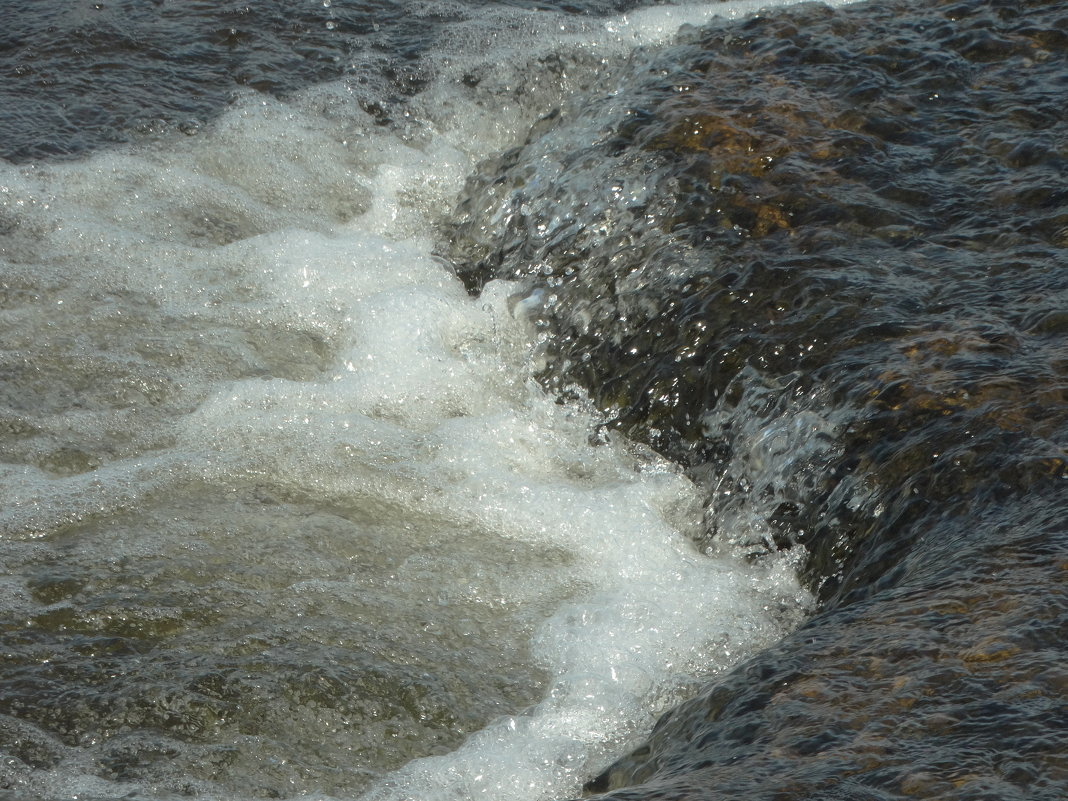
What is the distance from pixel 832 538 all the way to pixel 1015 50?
8.47 ft

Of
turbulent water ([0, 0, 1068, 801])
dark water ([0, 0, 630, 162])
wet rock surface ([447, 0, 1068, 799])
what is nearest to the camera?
wet rock surface ([447, 0, 1068, 799])

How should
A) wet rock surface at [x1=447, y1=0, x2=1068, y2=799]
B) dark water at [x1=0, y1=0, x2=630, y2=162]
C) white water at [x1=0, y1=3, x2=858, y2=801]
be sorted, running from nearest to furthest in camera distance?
1. wet rock surface at [x1=447, y1=0, x2=1068, y2=799]
2. white water at [x1=0, y1=3, x2=858, y2=801]
3. dark water at [x1=0, y1=0, x2=630, y2=162]

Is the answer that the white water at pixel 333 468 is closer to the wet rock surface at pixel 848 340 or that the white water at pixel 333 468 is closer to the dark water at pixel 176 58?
the wet rock surface at pixel 848 340

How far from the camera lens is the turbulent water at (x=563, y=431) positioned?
238cm

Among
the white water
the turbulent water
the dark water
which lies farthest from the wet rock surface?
the dark water

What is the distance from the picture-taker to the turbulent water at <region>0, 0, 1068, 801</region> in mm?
2385

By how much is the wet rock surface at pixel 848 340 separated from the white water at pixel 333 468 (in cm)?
22

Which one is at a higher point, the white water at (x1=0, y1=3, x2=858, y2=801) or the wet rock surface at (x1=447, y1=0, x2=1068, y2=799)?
the wet rock surface at (x1=447, y1=0, x2=1068, y2=799)

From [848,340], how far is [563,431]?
3.18ft

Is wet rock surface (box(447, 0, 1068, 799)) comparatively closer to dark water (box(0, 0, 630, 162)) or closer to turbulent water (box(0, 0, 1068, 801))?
turbulent water (box(0, 0, 1068, 801))

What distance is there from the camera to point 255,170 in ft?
17.9

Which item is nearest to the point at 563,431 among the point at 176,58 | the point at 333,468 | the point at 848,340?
the point at 333,468

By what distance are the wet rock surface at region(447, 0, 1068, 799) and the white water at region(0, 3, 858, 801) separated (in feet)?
0.71

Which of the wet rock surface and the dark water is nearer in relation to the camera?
the wet rock surface
